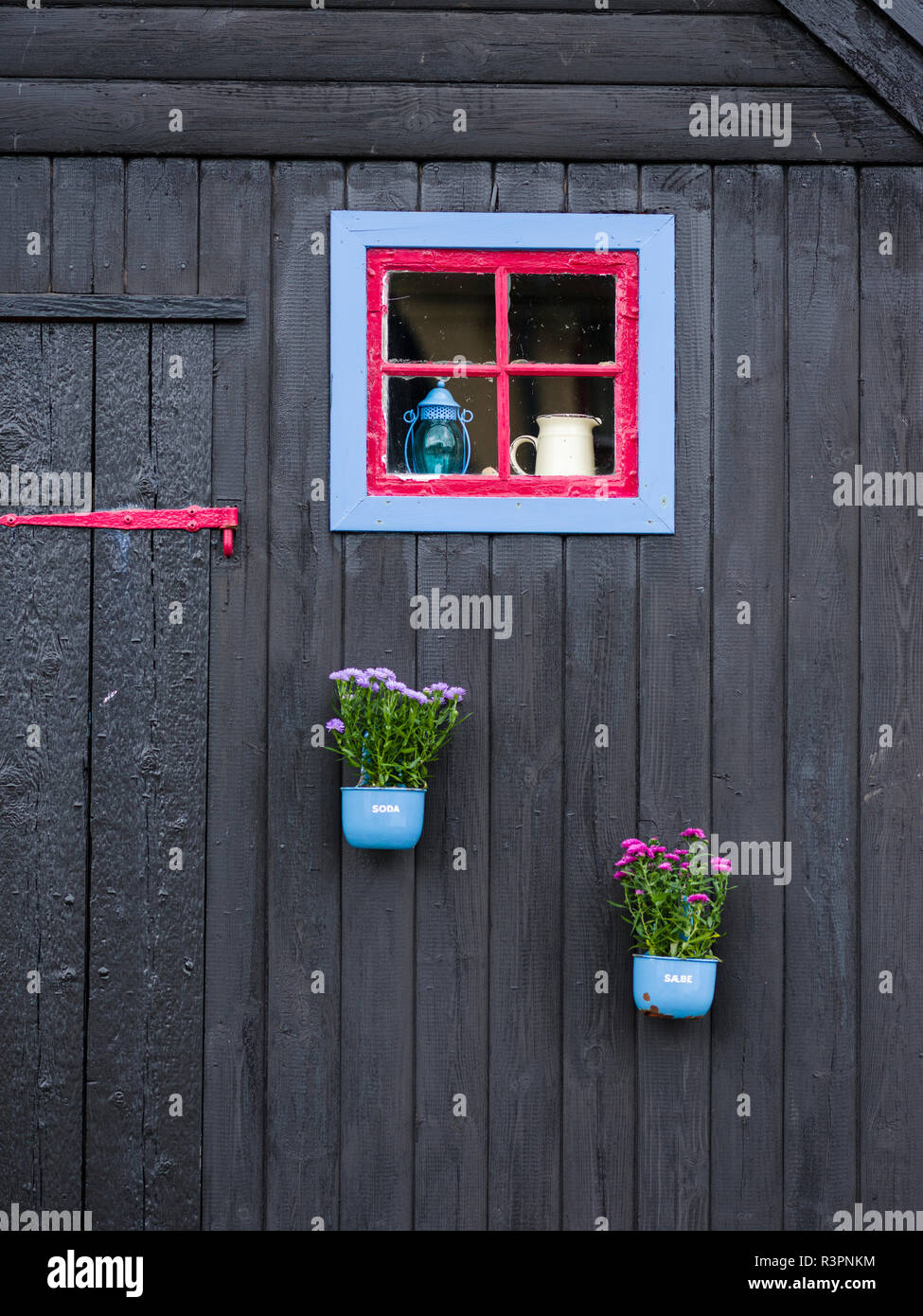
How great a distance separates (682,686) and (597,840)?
413mm

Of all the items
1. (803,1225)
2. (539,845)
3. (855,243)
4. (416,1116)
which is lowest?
(803,1225)

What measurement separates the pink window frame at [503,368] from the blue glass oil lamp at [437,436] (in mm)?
32

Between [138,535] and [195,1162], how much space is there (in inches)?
57.2

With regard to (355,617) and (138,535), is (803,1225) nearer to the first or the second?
(355,617)

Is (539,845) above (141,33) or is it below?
below

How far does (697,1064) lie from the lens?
284 cm

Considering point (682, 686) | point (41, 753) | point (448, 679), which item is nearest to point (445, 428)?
point (448, 679)

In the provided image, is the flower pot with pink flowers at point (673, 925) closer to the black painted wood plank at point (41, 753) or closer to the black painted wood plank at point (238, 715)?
the black painted wood plank at point (238, 715)

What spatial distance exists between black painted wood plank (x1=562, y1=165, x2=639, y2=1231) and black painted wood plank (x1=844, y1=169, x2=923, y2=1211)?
56 centimetres

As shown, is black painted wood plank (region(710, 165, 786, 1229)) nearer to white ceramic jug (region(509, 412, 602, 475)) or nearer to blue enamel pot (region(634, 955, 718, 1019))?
blue enamel pot (region(634, 955, 718, 1019))

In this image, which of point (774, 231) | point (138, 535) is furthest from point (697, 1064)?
point (774, 231)

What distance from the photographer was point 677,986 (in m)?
2.66

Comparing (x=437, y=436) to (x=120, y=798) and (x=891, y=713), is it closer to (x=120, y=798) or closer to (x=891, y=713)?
(x=120, y=798)

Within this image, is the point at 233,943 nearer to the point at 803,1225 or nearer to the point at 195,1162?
the point at 195,1162
